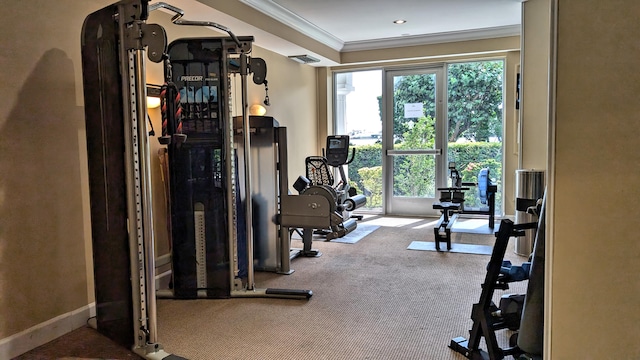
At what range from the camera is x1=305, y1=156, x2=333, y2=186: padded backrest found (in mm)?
5484

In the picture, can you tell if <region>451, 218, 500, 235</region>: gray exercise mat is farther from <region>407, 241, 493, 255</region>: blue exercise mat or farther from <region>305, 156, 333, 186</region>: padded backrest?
<region>305, 156, 333, 186</region>: padded backrest

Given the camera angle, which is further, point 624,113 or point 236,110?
point 236,110

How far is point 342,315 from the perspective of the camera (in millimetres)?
3012

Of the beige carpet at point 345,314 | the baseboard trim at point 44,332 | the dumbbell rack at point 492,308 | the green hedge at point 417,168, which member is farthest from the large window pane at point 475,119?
the baseboard trim at point 44,332

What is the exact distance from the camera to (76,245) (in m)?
2.93

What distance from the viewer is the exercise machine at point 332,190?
4.20 m

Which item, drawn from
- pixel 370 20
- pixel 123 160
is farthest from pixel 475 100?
pixel 123 160

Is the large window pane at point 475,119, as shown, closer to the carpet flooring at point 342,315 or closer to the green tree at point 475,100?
the green tree at point 475,100

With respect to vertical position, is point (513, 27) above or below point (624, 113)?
above

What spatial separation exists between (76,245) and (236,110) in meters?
2.40

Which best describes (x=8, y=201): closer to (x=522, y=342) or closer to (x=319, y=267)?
(x=319, y=267)

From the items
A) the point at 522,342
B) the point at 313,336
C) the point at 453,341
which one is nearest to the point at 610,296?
the point at 522,342

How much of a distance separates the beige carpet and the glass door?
8.27 feet

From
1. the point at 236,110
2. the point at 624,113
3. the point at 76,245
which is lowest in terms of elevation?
the point at 76,245
